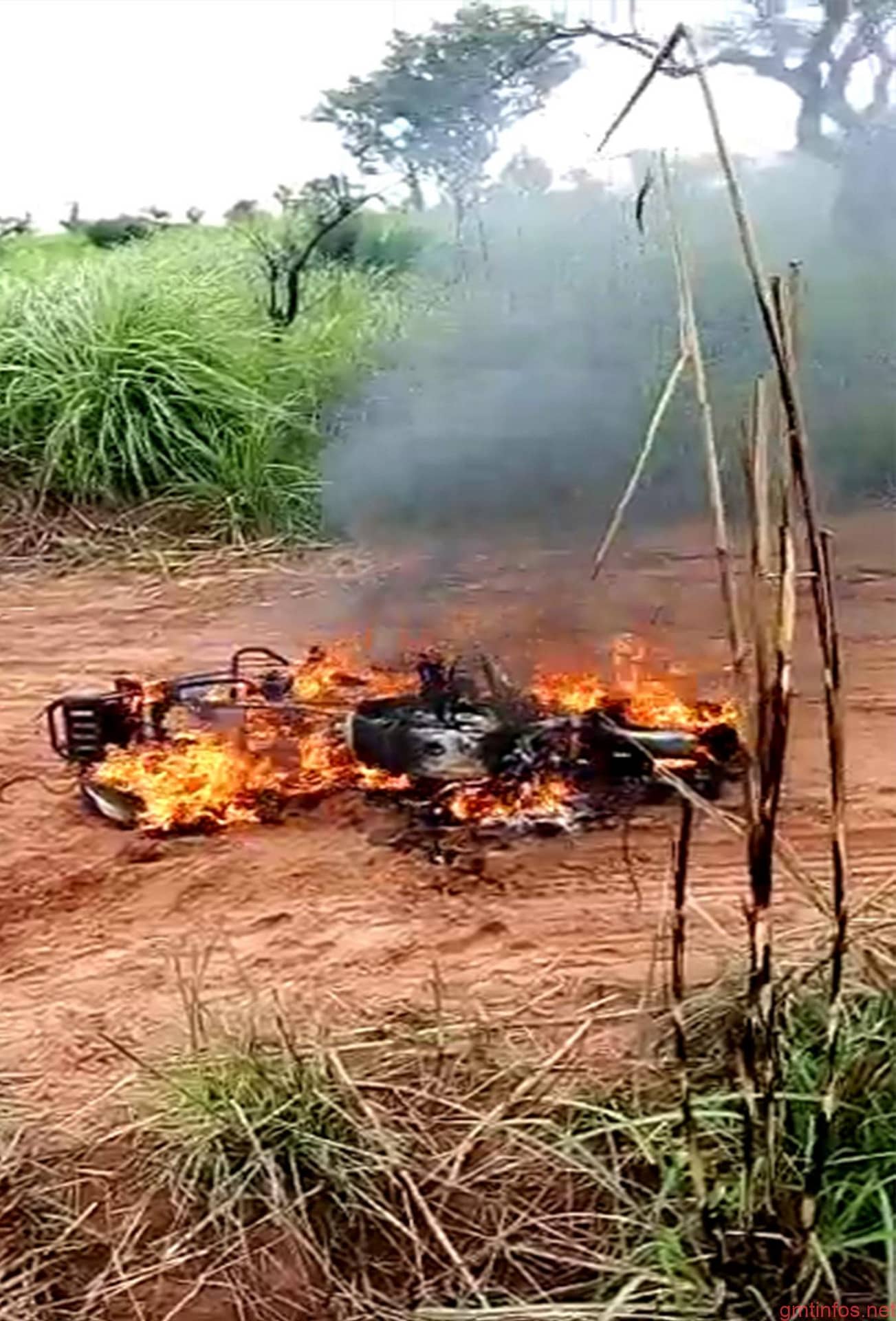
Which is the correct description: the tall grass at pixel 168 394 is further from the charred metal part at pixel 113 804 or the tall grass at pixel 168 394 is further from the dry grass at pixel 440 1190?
the dry grass at pixel 440 1190

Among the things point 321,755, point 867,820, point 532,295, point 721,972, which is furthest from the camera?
point 532,295

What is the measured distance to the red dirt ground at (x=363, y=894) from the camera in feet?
7.06

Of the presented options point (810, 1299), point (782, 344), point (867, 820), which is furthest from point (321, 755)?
point (782, 344)

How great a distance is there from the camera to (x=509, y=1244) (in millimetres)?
1696

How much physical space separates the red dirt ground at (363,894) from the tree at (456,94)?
145cm

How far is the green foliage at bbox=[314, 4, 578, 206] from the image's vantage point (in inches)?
171

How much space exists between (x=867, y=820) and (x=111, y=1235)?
1427mm

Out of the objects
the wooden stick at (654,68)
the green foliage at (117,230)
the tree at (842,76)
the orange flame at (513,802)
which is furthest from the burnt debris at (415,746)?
the green foliage at (117,230)

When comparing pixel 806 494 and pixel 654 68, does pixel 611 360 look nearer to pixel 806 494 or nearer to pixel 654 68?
pixel 806 494

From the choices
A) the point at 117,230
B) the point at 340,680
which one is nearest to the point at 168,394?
the point at 117,230

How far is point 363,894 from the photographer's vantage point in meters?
2.47

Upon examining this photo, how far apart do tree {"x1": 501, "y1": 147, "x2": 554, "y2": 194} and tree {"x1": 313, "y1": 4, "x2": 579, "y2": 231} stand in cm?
15

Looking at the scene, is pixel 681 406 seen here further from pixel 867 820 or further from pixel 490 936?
pixel 490 936

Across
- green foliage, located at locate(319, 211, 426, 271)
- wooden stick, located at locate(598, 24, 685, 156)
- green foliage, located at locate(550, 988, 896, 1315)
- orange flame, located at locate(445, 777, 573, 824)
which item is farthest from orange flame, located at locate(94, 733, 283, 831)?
green foliage, located at locate(319, 211, 426, 271)
